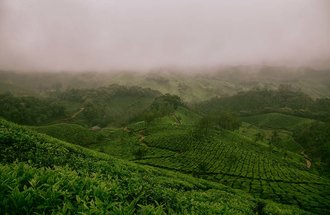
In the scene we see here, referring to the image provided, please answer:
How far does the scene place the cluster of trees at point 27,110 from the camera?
531ft

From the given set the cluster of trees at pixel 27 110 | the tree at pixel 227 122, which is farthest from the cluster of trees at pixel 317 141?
the cluster of trees at pixel 27 110

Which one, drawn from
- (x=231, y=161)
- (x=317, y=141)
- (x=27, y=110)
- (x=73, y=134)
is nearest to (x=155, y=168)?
(x=231, y=161)

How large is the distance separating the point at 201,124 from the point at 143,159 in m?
45.9

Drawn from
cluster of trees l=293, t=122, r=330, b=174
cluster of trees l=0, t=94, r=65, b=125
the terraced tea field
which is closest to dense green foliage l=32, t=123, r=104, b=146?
the terraced tea field

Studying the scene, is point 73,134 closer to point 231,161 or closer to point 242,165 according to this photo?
point 231,161

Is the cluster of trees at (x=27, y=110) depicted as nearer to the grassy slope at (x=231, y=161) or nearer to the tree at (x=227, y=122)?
the grassy slope at (x=231, y=161)

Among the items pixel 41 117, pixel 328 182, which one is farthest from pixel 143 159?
pixel 41 117

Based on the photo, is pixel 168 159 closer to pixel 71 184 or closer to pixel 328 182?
pixel 328 182

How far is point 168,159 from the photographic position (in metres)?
96.9

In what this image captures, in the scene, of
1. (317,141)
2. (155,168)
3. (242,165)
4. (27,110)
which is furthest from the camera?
(27,110)

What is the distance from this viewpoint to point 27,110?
172 meters

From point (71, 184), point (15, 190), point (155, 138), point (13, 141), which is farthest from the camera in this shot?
point (155, 138)

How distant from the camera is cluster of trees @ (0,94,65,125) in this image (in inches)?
6378

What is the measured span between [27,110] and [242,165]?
446 feet
